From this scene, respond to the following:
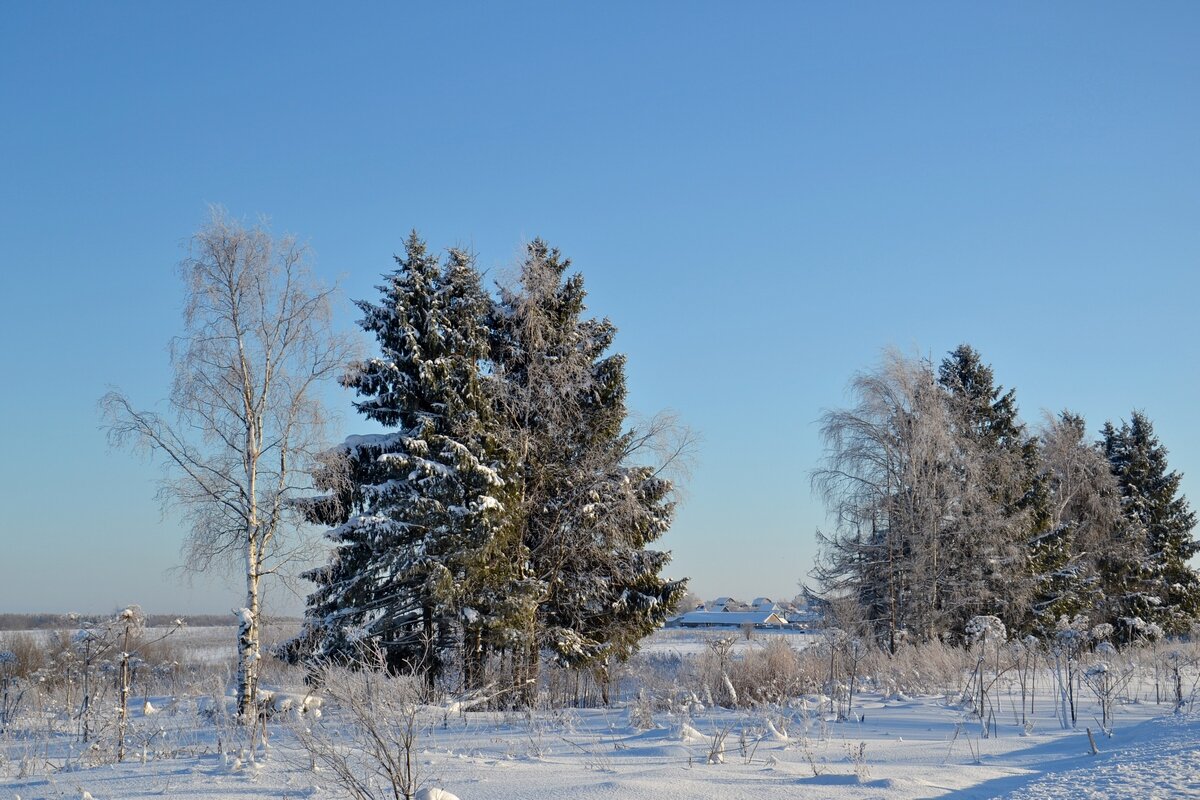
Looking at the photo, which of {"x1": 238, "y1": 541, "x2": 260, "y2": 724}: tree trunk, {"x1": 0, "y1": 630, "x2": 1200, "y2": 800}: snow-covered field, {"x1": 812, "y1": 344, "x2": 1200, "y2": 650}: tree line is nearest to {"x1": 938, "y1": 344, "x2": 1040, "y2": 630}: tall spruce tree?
{"x1": 812, "y1": 344, "x2": 1200, "y2": 650}: tree line

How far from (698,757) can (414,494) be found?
10587mm

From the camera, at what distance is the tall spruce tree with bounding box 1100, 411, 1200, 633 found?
3909cm

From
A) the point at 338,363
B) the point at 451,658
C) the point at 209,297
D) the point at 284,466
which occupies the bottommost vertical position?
the point at 451,658

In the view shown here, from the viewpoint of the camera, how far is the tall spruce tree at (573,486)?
20.0m

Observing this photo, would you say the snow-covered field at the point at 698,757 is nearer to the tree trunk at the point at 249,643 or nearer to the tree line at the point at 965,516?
the tree trunk at the point at 249,643

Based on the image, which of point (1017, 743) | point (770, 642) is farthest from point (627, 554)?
point (1017, 743)

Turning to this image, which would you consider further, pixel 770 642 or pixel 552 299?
pixel 552 299

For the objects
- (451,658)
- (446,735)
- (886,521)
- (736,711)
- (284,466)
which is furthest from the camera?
(886,521)

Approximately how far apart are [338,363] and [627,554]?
7.92m

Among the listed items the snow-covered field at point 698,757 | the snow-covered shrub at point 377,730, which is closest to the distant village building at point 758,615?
the snow-covered field at point 698,757

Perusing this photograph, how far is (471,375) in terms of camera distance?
62.2 ft

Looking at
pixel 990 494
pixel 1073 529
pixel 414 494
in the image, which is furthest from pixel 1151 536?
pixel 414 494

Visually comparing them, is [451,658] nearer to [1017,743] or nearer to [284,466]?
[284,466]

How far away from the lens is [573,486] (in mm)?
20203
